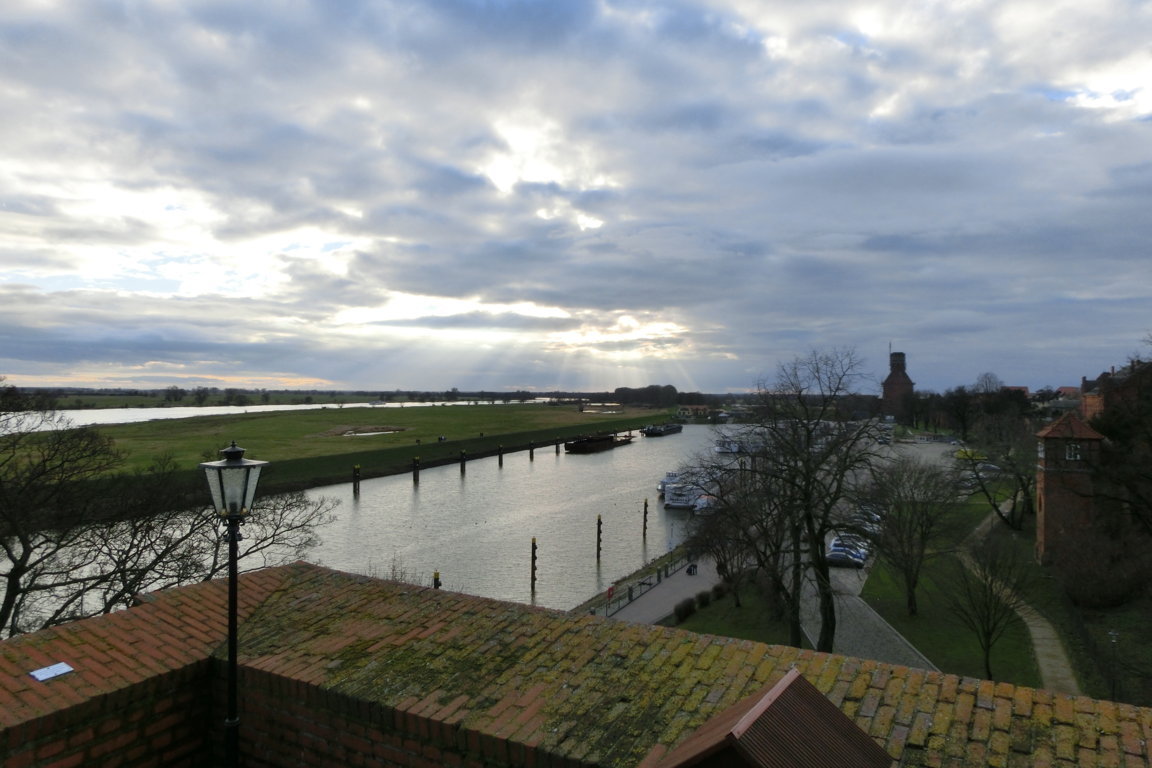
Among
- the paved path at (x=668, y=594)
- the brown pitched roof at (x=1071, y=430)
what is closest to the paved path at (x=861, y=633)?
the paved path at (x=668, y=594)

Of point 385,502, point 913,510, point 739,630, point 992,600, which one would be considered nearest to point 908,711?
point 992,600

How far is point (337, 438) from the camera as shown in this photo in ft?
237

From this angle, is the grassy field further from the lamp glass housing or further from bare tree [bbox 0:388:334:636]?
the lamp glass housing

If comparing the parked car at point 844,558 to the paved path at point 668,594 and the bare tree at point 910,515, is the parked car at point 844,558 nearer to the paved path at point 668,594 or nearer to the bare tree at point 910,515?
the bare tree at point 910,515

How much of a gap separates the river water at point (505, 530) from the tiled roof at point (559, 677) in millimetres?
19187

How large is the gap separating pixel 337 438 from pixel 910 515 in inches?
2430

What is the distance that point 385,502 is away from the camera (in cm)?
4762

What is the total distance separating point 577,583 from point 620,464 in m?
44.2

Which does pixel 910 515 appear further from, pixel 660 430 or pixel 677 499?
pixel 660 430

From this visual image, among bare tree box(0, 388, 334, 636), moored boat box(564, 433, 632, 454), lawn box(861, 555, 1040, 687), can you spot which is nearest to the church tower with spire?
moored boat box(564, 433, 632, 454)

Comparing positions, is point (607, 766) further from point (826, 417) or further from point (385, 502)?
point (385, 502)

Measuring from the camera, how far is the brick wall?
356 centimetres

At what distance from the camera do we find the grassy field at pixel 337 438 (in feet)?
178

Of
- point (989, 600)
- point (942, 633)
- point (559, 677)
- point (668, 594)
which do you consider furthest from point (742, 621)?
point (559, 677)
